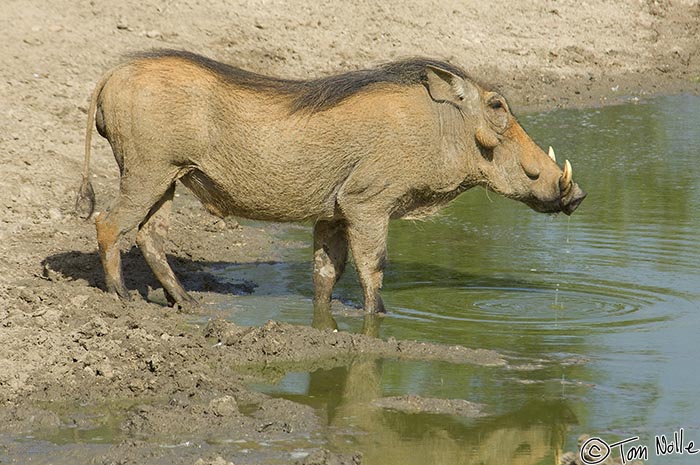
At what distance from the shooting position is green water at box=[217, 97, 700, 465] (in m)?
5.90

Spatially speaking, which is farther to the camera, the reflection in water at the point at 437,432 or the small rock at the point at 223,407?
the small rock at the point at 223,407

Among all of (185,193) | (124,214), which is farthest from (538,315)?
(185,193)

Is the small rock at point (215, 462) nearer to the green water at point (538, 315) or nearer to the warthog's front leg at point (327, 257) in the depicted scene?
the green water at point (538, 315)

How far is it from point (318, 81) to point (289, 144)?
1.52 ft

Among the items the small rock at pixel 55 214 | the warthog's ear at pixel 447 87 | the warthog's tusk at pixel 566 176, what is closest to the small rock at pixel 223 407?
the warthog's ear at pixel 447 87

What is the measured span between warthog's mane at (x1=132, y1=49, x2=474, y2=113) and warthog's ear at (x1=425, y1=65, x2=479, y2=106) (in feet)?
0.14

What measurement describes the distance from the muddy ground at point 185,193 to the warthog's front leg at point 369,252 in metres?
0.75

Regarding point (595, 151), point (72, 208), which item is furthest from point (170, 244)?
point (595, 151)

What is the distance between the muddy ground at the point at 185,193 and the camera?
19.5ft

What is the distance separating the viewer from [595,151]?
12.4 m

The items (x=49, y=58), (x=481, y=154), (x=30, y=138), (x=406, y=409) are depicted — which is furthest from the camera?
(x=49, y=58)

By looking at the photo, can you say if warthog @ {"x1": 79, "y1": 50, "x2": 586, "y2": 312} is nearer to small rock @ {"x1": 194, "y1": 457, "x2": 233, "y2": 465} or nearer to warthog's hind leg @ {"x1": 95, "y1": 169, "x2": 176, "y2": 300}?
warthog's hind leg @ {"x1": 95, "y1": 169, "x2": 176, "y2": 300}

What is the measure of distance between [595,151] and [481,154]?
458 centimetres

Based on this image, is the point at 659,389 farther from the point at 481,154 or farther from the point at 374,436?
the point at 481,154
